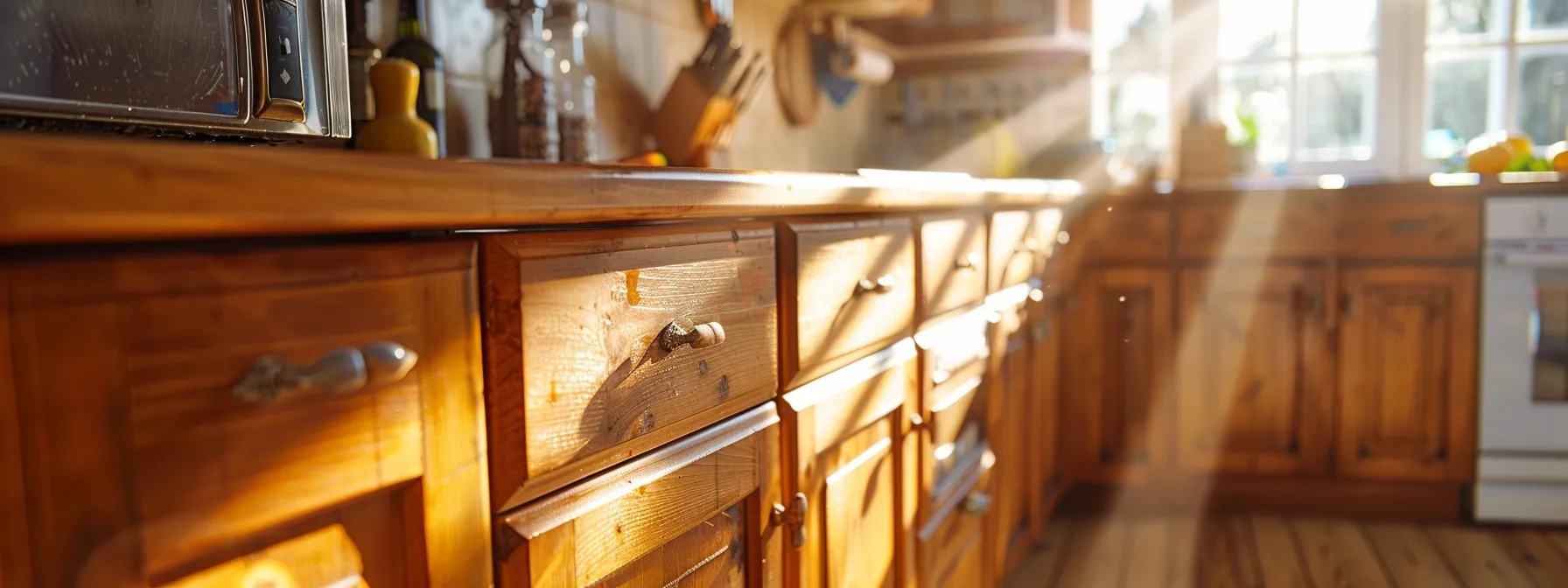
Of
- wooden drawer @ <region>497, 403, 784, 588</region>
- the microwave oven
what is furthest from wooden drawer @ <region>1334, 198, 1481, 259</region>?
the microwave oven

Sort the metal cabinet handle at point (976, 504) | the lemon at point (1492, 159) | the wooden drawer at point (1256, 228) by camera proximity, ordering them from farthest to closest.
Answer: the lemon at point (1492, 159)
the wooden drawer at point (1256, 228)
the metal cabinet handle at point (976, 504)

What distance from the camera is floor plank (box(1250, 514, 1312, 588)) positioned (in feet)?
6.85

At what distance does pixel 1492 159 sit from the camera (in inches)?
103

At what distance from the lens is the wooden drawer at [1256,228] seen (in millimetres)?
2416

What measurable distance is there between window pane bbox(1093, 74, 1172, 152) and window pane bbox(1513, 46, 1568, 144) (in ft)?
3.24

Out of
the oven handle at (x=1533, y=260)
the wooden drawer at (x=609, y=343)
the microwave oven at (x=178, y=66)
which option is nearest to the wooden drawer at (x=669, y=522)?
the wooden drawer at (x=609, y=343)

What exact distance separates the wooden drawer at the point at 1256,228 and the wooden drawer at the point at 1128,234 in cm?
4

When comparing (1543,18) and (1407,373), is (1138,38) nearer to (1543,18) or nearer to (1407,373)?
(1543,18)

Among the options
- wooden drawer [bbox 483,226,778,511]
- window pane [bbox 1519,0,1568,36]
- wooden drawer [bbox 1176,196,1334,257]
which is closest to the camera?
wooden drawer [bbox 483,226,778,511]

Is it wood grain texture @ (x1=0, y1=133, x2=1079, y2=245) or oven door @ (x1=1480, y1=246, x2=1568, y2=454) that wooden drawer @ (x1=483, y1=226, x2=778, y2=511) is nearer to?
wood grain texture @ (x1=0, y1=133, x2=1079, y2=245)

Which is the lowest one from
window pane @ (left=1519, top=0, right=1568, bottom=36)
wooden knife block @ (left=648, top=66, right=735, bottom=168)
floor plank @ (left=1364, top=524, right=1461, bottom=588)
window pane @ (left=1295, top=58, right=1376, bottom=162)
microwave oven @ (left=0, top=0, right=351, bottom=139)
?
floor plank @ (left=1364, top=524, right=1461, bottom=588)

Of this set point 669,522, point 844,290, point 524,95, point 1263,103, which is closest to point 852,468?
point 844,290

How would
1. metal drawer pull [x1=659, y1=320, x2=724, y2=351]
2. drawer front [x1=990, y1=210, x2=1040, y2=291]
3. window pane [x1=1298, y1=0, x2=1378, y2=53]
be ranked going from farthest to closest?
window pane [x1=1298, y1=0, x2=1378, y2=53] < drawer front [x1=990, y1=210, x2=1040, y2=291] < metal drawer pull [x1=659, y1=320, x2=724, y2=351]

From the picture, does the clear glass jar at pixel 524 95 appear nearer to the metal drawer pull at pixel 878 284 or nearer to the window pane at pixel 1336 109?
the metal drawer pull at pixel 878 284
